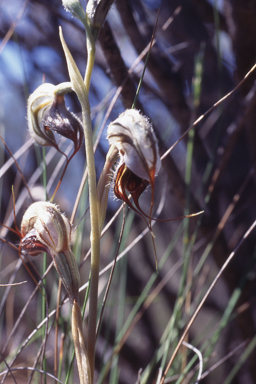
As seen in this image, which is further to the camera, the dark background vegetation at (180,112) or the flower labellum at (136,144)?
the dark background vegetation at (180,112)

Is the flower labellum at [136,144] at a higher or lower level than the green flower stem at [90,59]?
lower

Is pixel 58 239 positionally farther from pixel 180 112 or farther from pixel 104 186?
pixel 180 112

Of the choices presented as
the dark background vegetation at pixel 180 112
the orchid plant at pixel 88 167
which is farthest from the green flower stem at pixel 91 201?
the dark background vegetation at pixel 180 112

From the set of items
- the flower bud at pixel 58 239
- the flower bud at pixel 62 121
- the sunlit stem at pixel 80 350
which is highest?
the flower bud at pixel 62 121

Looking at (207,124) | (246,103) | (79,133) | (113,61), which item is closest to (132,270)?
(207,124)

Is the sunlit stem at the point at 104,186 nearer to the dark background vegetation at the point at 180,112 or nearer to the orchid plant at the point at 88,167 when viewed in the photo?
the orchid plant at the point at 88,167

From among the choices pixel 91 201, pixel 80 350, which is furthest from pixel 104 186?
pixel 80 350
